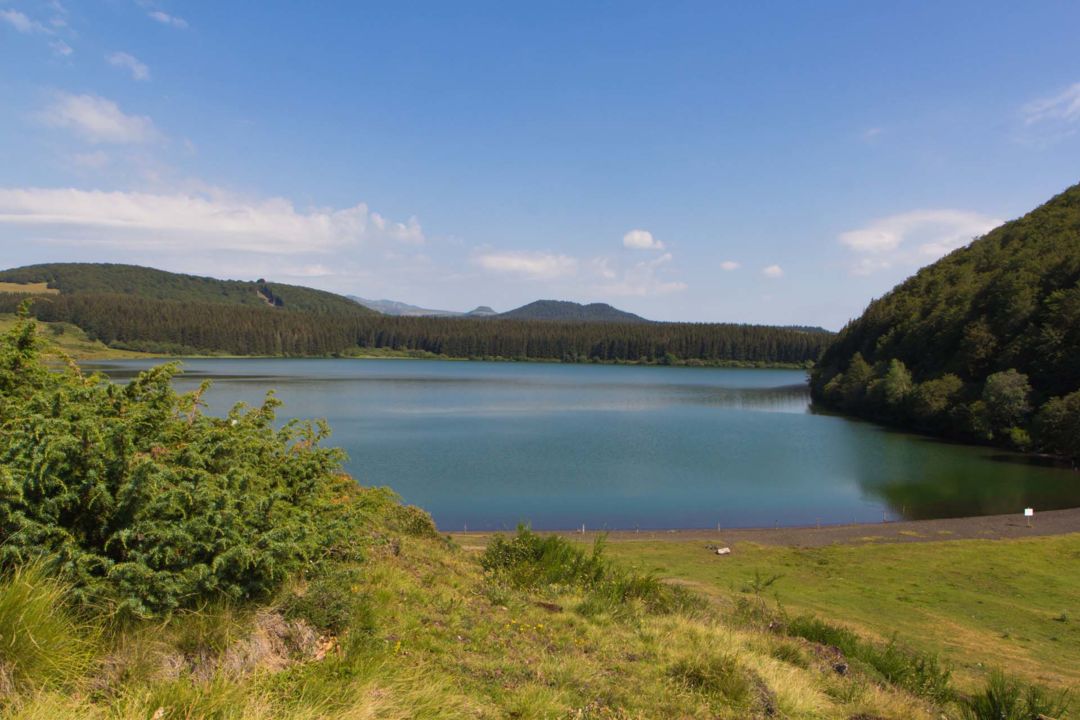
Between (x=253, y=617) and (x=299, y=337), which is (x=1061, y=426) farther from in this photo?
(x=299, y=337)

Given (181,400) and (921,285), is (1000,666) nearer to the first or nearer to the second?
(181,400)

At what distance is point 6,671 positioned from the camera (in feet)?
13.1

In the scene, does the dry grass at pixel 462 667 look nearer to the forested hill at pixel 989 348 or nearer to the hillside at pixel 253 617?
the hillside at pixel 253 617

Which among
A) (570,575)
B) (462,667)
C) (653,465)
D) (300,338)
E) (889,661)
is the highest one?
(300,338)

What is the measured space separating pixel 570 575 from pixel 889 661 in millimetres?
5052

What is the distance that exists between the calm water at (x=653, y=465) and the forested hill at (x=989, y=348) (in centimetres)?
453

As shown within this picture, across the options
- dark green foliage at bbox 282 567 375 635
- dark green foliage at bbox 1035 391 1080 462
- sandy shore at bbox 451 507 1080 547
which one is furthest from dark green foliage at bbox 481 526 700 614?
dark green foliage at bbox 1035 391 1080 462

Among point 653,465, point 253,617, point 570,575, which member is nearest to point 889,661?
point 570,575

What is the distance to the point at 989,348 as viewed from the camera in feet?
217

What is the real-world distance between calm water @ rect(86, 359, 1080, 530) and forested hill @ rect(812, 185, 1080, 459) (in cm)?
453

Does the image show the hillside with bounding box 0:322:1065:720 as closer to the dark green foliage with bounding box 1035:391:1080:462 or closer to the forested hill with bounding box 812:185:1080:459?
the dark green foliage with bounding box 1035:391:1080:462

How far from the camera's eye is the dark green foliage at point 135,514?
4.71 meters

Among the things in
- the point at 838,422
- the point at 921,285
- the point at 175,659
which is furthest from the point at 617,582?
the point at 921,285

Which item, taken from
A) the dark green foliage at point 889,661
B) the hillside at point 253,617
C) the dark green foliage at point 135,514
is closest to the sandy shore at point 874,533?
the dark green foliage at point 889,661
